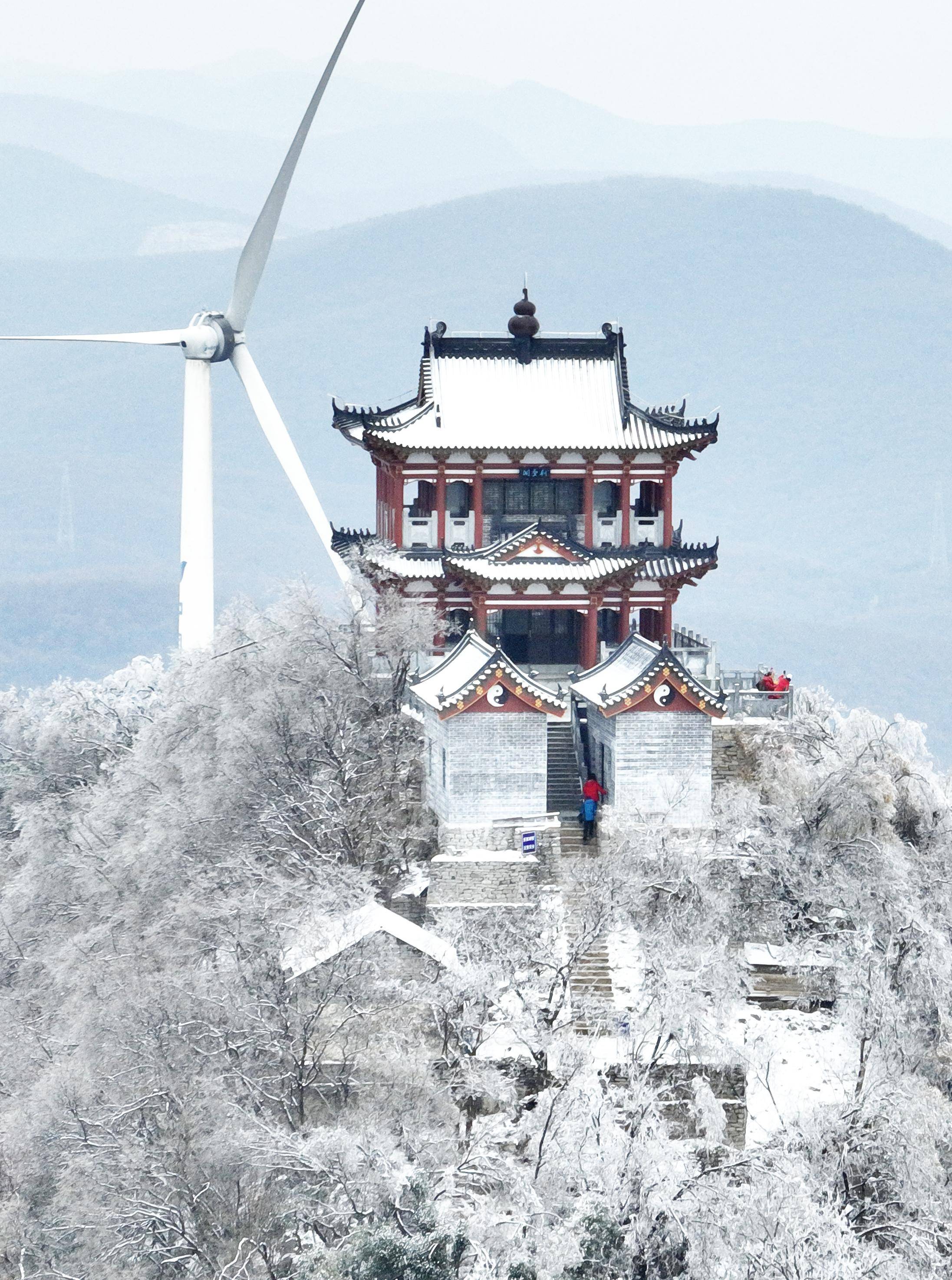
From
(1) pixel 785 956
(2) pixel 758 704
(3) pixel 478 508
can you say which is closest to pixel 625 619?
(3) pixel 478 508

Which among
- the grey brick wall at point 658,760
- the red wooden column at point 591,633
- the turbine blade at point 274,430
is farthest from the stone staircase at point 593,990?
the turbine blade at point 274,430

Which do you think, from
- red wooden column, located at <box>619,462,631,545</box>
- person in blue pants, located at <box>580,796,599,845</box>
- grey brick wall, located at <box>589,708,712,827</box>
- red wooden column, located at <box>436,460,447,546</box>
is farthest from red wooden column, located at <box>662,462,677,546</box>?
person in blue pants, located at <box>580,796,599,845</box>

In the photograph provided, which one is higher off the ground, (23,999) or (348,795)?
(348,795)

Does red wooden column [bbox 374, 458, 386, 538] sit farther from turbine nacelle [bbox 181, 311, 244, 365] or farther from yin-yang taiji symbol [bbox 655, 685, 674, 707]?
yin-yang taiji symbol [bbox 655, 685, 674, 707]

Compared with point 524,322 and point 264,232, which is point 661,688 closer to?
point 524,322

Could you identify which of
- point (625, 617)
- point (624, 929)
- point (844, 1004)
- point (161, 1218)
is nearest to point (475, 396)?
point (625, 617)

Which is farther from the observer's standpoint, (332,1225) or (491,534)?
(491,534)

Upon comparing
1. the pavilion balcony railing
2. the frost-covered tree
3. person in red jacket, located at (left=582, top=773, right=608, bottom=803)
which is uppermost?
the pavilion balcony railing

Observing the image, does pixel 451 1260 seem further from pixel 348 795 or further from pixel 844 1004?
pixel 348 795
